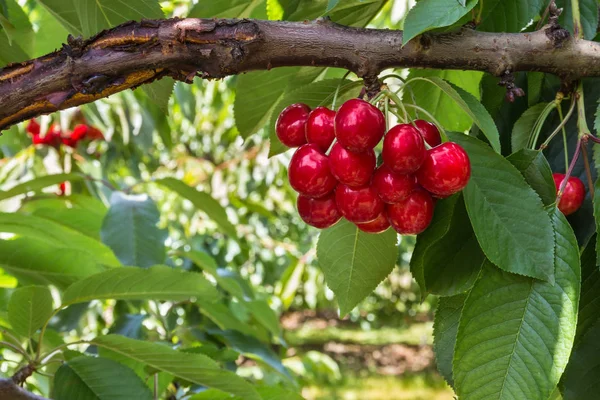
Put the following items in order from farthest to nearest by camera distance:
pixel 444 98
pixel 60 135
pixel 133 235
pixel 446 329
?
pixel 60 135, pixel 133 235, pixel 444 98, pixel 446 329

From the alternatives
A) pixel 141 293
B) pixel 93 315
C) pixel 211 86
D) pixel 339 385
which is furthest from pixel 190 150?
pixel 141 293

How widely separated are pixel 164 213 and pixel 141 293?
3.78 meters

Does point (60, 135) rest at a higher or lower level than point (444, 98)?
higher

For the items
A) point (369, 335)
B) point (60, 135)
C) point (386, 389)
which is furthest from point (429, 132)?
point (369, 335)

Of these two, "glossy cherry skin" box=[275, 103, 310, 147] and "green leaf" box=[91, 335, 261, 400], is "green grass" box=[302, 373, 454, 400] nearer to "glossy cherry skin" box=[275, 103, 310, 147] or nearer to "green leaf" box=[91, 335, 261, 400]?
"green leaf" box=[91, 335, 261, 400]

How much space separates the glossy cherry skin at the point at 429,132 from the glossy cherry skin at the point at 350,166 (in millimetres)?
109

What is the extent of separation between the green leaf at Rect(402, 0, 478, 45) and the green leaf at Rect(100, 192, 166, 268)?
1084mm

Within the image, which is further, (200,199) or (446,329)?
(200,199)

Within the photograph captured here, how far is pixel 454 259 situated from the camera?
987 millimetres

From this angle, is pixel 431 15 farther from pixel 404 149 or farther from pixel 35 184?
pixel 35 184

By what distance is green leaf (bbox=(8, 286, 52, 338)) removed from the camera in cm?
118

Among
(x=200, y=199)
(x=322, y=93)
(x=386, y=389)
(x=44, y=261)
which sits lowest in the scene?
(x=44, y=261)

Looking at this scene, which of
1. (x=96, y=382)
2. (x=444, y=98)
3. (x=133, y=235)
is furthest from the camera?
(x=133, y=235)

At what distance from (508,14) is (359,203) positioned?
1.45ft
